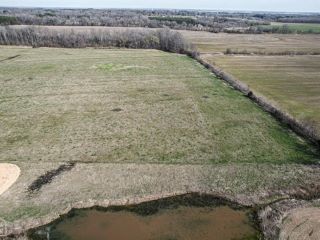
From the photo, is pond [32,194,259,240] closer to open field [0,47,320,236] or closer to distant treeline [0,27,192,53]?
open field [0,47,320,236]

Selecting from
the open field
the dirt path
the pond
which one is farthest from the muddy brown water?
the dirt path

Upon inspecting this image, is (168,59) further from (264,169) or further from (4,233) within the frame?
(4,233)

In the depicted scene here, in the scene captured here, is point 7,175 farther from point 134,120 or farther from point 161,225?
point 134,120

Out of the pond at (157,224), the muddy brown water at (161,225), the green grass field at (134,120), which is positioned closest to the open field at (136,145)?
the green grass field at (134,120)

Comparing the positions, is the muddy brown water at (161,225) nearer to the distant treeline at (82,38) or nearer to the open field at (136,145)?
the open field at (136,145)

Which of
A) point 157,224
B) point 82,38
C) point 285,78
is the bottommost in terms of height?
point 82,38

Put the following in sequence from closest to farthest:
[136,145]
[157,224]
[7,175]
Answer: [157,224] → [7,175] → [136,145]

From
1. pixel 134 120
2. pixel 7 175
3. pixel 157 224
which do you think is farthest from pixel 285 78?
pixel 7 175
